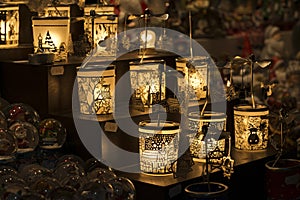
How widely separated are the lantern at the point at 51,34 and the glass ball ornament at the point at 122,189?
1030 millimetres

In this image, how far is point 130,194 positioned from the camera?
2.52 metres

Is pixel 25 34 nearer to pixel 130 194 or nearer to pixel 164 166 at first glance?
pixel 164 166

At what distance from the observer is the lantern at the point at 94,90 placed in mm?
3160

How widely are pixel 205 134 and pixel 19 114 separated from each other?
0.85m

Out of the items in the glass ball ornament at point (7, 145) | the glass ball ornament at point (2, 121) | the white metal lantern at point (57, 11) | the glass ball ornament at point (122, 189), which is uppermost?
the white metal lantern at point (57, 11)

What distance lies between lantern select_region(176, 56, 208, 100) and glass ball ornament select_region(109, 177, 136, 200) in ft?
3.60

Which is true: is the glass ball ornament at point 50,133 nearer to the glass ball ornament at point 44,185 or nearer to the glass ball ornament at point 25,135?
the glass ball ornament at point 25,135

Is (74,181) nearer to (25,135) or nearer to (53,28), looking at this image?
(25,135)

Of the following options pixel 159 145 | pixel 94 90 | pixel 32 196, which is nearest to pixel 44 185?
pixel 32 196

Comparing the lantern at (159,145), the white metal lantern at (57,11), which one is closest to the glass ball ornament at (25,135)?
the lantern at (159,145)

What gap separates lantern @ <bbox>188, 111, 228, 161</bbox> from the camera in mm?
3139

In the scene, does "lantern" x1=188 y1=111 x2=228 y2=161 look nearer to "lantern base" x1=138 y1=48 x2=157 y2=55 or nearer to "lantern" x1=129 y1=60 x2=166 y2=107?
"lantern" x1=129 y1=60 x2=166 y2=107

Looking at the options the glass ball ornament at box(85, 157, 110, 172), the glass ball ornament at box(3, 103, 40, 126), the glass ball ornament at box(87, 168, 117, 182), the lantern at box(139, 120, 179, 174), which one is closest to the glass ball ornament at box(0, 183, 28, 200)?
the glass ball ornament at box(87, 168, 117, 182)

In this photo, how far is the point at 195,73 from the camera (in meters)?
3.54
